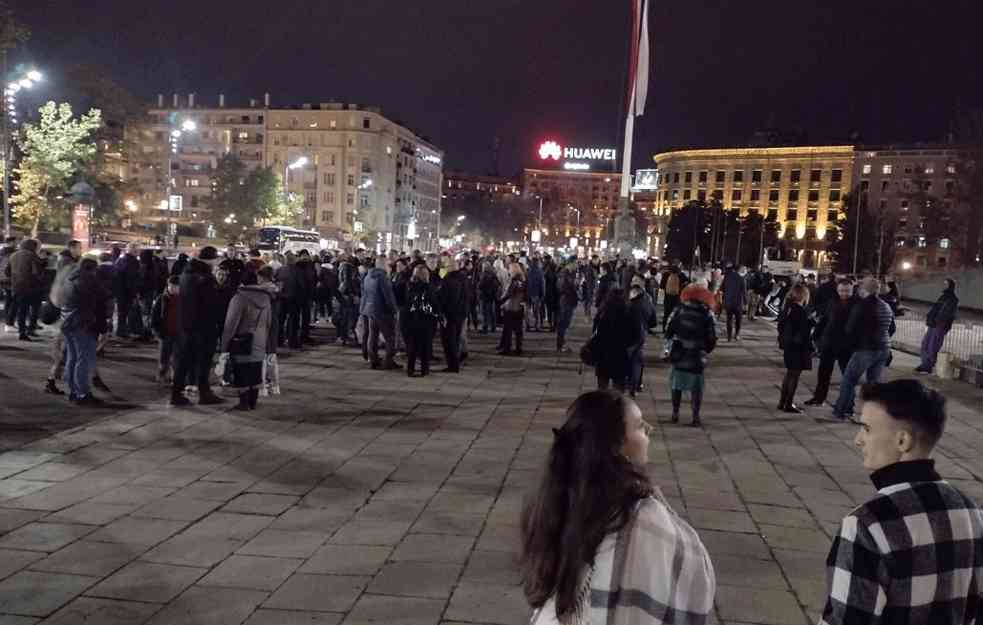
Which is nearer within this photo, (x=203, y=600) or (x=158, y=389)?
(x=203, y=600)

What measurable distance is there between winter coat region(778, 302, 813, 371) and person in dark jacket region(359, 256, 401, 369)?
19.2ft

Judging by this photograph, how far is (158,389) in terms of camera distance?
1102 cm

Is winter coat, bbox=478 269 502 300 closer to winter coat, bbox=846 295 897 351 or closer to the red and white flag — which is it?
the red and white flag

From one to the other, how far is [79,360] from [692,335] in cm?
708

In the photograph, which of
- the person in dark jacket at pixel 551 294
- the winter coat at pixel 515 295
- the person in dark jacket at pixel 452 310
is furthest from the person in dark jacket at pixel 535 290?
the person in dark jacket at pixel 452 310

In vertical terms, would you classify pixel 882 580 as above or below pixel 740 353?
above

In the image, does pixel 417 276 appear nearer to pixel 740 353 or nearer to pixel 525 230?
pixel 740 353

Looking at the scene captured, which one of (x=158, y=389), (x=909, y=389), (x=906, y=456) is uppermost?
(x=909, y=389)

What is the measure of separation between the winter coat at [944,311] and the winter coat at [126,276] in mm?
14338

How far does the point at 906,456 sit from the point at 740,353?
636 inches

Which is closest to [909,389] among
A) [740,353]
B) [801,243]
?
[740,353]

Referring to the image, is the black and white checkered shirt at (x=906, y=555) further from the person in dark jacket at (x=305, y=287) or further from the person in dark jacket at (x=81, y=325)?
the person in dark jacket at (x=305, y=287)

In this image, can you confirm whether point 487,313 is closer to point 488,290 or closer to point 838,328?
point 488,290

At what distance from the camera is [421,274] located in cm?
1273
